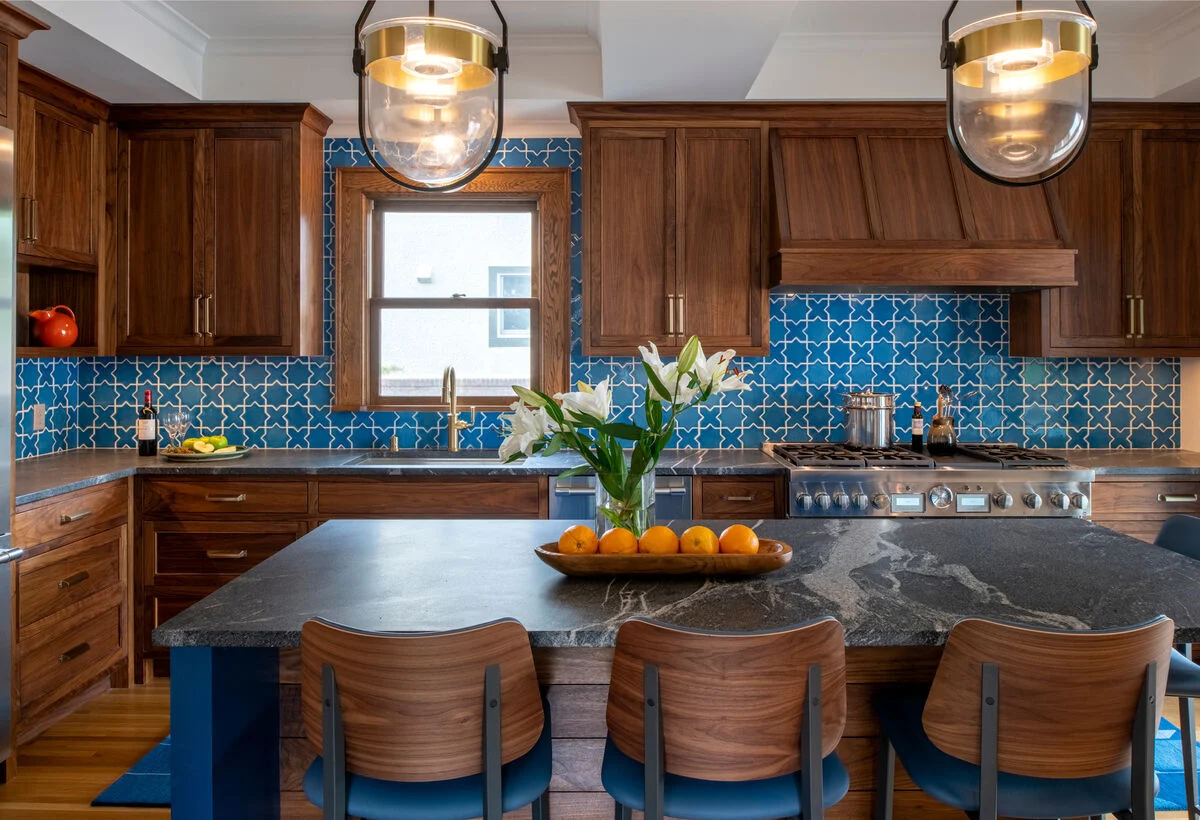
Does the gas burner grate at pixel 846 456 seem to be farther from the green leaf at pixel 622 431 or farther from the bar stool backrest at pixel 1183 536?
the green leaf at pixel 622 431

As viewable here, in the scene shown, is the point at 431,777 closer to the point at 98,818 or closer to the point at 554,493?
the point at 98,818

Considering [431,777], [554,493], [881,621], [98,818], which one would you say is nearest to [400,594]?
[431,777]

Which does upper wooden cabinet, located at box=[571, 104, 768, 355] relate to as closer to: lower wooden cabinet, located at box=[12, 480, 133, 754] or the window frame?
the window frame

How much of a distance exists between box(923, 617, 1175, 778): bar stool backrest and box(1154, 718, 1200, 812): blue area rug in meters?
1.24

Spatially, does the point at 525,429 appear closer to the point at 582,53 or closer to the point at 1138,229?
the point at 582,53

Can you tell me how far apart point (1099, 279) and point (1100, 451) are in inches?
34.8

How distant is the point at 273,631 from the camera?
155cm

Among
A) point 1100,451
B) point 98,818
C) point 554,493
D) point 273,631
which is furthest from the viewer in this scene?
point 1100,451

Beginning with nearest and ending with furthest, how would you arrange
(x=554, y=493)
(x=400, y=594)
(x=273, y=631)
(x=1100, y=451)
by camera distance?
(x=273, y=631), (x=400, y=594), (x=554, y=493), (x=1100, y=451)

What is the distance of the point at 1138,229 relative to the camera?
3938 mm

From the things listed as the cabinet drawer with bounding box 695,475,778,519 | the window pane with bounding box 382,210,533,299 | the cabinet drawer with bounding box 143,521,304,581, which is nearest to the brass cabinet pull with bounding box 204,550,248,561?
the cabinet drawer with bounding box 143,521,304,581

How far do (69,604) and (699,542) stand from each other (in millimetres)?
2581

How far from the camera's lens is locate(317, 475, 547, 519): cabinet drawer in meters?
3.74

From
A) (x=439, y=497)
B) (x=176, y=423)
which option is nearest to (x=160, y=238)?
(x=176, y=423)
